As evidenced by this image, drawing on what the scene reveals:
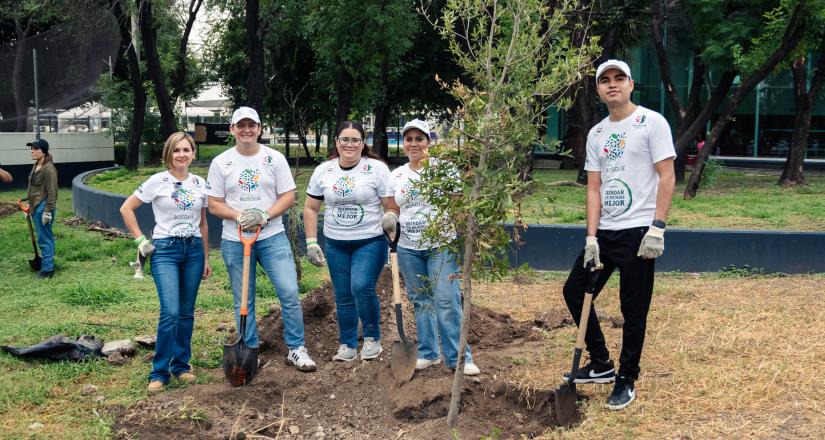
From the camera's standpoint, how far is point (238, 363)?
214 inches

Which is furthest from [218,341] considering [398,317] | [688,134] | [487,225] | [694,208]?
[688,134]

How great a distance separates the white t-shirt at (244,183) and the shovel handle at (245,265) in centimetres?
10

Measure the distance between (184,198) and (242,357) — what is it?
3.68ft

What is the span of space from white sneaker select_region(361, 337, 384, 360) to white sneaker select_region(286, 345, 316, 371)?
357mm

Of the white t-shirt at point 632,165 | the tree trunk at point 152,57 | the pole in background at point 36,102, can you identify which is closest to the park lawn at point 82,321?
the white t-shirt at point 632,165

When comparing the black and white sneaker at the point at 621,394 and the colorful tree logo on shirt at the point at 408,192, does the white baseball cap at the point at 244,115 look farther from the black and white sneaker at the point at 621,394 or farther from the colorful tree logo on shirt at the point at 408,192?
the black and white sneaker at the point at 621,394

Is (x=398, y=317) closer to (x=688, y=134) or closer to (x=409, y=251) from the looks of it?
(x=409, y=251)

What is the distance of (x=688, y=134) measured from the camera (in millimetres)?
16125

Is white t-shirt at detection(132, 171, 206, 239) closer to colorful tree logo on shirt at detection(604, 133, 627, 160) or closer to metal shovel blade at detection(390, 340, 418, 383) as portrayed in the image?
metal shovel blade at detection(390, 340, 418, 383)

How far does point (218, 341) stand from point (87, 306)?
209 centimetres

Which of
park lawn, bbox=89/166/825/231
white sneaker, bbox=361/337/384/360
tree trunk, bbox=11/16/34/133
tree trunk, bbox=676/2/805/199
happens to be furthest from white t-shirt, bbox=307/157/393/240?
tree trunk, bbox=11/16/34/133

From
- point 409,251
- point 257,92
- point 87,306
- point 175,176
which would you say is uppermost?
point 257,92

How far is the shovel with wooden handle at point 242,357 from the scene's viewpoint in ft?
17.8

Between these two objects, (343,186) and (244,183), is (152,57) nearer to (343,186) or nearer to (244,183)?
(244,183)
